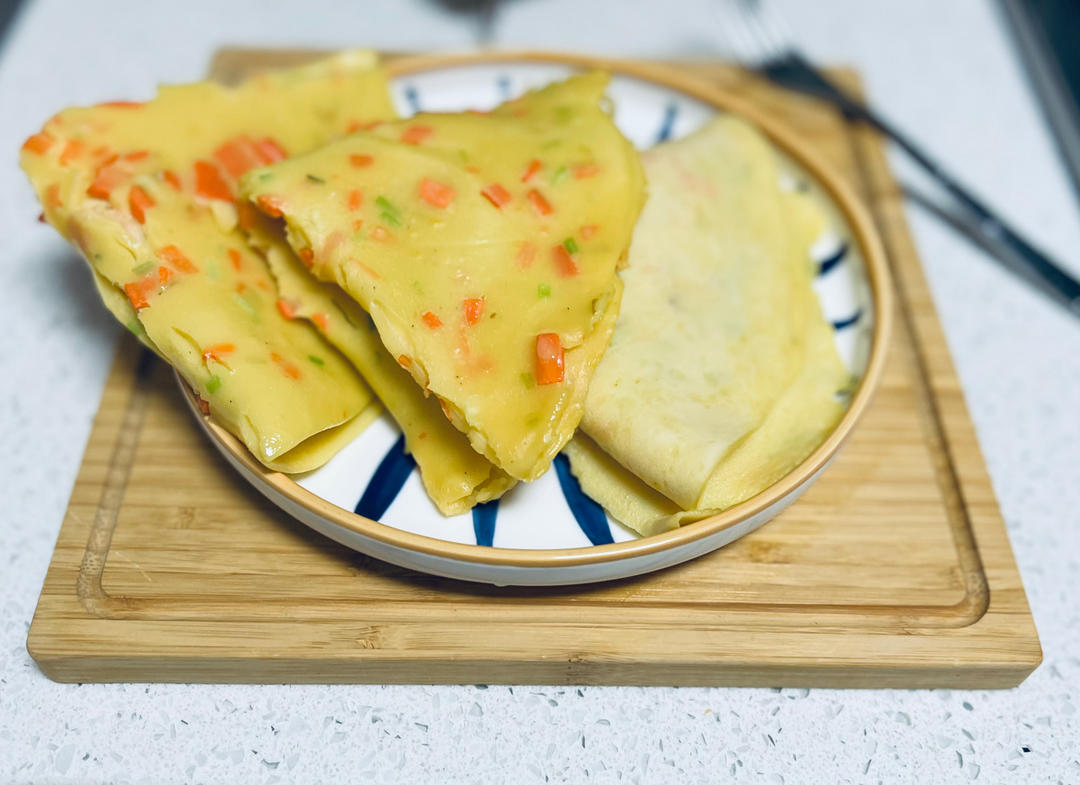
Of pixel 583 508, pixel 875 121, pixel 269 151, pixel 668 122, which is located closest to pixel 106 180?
pixel 269 151

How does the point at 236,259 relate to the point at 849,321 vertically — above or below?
above

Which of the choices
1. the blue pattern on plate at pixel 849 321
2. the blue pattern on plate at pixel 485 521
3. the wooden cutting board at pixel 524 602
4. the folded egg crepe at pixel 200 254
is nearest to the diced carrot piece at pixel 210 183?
the folded egg crepe at pixel 200 254

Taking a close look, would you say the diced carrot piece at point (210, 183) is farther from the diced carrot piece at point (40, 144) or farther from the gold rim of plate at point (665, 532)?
the gold rim of plate at point (665, 532)

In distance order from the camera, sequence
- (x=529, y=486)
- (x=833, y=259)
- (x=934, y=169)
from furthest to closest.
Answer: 1. (x=934, y=169)
2. (x=833, y=259)
3. (x=529, y=486)

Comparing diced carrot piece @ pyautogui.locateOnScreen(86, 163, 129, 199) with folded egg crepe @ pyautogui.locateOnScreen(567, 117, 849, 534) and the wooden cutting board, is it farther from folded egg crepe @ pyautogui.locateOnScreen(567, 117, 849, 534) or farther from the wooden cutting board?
folded egg crepe @ pyautogui.locateOnScreen(567, 117, 849, 534)

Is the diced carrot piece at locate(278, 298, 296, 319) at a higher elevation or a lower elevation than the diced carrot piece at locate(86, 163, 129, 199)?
lower

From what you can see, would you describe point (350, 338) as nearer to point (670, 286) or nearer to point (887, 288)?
point (670, 286)

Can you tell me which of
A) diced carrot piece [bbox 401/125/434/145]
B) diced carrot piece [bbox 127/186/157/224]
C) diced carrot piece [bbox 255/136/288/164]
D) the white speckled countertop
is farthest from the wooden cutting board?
diced carrot piece [bbox 401/125/434/145]

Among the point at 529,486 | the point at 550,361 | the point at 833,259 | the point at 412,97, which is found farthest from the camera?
the point at 412,97

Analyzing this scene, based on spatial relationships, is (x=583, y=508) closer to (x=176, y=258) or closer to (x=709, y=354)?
(x=709, y=354)
